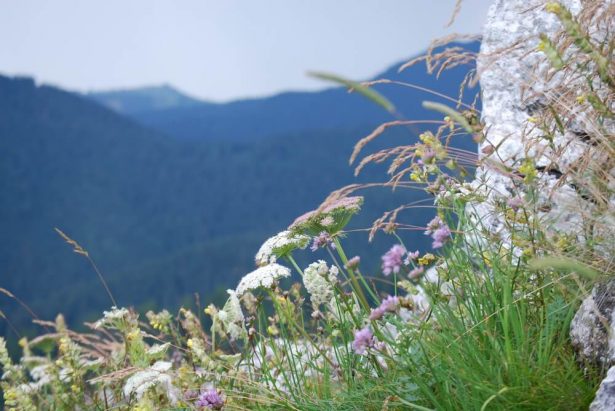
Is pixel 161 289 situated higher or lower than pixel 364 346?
lower

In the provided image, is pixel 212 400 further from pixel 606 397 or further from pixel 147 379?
pixel 606 397

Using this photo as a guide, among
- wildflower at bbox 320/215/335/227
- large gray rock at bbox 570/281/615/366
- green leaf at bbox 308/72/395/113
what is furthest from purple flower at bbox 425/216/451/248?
green leaf at bbox 308/72/395/113

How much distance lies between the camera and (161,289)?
81.2m

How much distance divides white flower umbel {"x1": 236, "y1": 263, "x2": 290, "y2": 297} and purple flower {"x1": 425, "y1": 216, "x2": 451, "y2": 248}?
619 mm

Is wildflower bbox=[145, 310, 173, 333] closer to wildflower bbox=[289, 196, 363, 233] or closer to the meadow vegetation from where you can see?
the meadow vegetation

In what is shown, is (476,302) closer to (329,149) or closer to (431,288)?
(431,288)

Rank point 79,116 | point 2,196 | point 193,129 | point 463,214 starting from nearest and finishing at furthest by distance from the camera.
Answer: point 463,214 → point 2,196 → point 79,116 → point 193,129

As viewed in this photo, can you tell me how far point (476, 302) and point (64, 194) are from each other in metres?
122

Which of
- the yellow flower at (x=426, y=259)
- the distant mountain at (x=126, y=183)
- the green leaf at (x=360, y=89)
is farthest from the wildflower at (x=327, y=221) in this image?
the distant mountain at (x=126, y=183)

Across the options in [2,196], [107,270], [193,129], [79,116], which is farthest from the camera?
[193,129]

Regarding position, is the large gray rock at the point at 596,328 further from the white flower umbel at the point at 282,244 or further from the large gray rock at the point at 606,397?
the white flower umbel at the point at 282,244

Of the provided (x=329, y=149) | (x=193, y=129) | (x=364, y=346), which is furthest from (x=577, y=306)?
(x=193, y=129)

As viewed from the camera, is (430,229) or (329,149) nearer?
(430,229)

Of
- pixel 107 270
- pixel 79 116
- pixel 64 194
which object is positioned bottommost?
pixel 107 270
